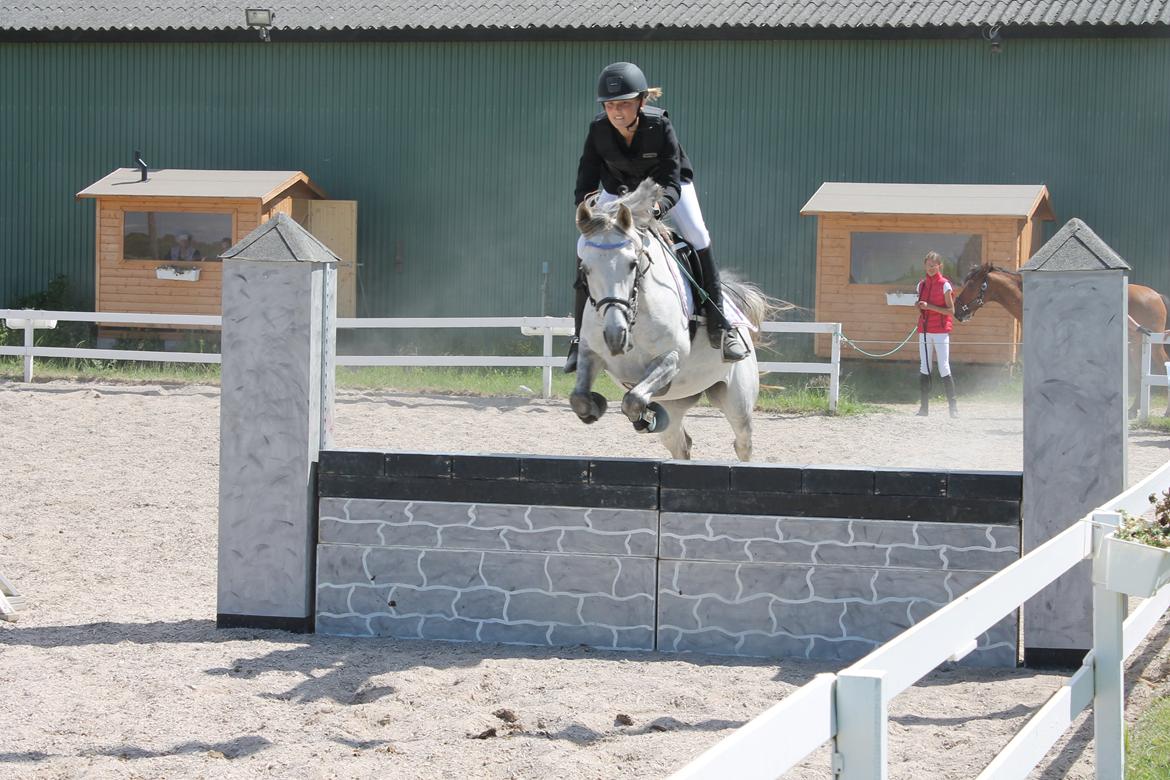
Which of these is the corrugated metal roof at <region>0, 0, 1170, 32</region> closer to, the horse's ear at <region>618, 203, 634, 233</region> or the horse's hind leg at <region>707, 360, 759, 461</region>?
the horse's hind leg at <region>707, 360, 759, 461</region>

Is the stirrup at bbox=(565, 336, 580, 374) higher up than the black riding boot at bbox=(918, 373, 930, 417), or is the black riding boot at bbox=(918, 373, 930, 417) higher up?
the stirrup at bbox=(565, 336, 580, 374)

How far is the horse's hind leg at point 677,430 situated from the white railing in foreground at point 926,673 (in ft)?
10.8

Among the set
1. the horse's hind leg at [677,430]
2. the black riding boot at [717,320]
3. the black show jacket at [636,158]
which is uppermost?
the black show jacket at [636,158]

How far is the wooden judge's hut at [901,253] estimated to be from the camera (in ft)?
59.0

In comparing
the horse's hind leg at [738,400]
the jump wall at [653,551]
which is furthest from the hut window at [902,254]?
the jump wall at [653,551]

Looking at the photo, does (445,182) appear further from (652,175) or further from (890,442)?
(652,175)

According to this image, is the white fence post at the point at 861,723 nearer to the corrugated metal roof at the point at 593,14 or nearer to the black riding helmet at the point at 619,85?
the black riding helmet at the point at 619,85

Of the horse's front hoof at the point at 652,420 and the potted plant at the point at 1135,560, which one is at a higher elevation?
the horse's front hoof at the point at 652,420

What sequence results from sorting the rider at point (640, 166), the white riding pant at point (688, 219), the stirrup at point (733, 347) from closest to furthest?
the rider at point (640, 166) < the white riding pant at point (688, 219) < the stirrup at point (733, 347)

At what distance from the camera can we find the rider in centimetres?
652

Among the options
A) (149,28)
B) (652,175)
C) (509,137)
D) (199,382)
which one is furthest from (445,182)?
(652,175)

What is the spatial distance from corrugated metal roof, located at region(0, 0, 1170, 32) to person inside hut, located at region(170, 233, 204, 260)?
404 centimetres

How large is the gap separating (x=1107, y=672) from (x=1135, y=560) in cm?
36


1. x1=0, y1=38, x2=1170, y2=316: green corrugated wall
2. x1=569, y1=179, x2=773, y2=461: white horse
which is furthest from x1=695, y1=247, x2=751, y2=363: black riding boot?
x1=0, y1=38, x2=1170, y2=316: green corrugated wall
